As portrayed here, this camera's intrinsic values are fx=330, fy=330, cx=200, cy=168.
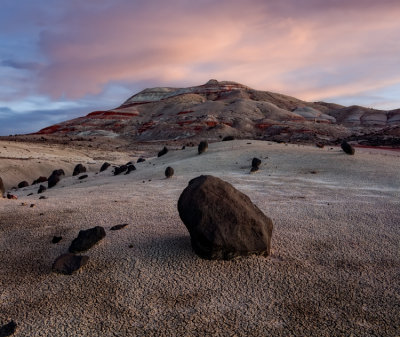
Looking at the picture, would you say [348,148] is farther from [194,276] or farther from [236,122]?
[236,122]

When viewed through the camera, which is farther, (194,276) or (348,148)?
(348,148)

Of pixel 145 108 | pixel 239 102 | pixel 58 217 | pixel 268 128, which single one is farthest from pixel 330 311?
pixel 145 108

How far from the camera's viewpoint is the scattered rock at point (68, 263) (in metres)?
3.52

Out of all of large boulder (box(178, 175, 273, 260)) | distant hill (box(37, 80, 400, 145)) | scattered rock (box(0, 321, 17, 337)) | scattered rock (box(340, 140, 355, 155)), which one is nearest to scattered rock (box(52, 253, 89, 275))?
scattered rock (box(0, 321, 17, 337))

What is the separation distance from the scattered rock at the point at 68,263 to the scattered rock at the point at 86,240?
27cm

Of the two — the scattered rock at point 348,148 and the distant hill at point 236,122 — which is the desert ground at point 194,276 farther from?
the distant hill at point 236,122

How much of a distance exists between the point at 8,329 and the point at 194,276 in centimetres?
166

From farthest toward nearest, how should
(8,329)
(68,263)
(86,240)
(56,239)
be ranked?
(56,239) < (86,240) < (68,263) < (8,329)

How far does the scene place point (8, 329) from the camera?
8.63 feet

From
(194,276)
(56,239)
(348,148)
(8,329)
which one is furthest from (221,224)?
(348,148)

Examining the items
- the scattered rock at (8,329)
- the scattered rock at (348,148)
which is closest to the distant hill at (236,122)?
the scattered rock at (348,148)

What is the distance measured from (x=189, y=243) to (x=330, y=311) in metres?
1.78

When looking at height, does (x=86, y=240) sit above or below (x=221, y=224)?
below

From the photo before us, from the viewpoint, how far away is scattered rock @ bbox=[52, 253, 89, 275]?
3.52 metres
